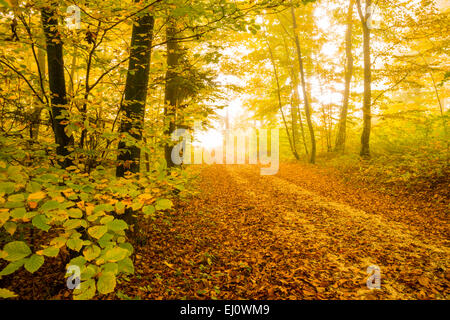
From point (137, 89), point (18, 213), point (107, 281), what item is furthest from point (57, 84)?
point (107, 281)

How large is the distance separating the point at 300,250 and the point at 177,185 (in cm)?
352

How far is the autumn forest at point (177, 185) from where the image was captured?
256 cm

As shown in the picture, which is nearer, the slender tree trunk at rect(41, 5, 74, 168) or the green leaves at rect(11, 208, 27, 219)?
the green leaves at rect(11, 208, 27, 219)

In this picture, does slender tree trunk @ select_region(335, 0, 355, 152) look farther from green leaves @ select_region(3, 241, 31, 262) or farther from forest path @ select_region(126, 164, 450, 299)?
green leaves @ select_region(3, 241, 31, 262)

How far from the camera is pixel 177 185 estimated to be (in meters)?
2.81

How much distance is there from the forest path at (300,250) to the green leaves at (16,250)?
2675mm

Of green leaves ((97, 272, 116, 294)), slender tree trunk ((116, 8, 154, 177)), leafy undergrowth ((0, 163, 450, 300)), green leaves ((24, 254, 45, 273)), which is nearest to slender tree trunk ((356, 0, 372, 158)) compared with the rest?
leafy undergrowth ((0, 163, 450, 300))

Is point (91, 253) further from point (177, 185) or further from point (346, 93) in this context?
point (346, 93)

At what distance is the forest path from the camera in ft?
12.4

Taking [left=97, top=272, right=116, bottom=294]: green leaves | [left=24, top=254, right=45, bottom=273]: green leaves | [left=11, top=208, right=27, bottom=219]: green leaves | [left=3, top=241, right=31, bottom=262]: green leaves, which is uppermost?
[left=11, top=208, right=27, bottom=219]: green leaves

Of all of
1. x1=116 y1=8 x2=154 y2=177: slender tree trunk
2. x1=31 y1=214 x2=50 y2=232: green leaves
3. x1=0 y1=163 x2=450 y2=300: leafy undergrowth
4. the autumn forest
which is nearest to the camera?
x1=31 y1=214 x2=50 y2=232: green leaves

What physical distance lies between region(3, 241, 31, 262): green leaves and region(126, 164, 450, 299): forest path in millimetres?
2675

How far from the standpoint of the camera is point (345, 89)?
53.1 feet

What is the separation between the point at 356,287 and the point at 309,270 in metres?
0.78
